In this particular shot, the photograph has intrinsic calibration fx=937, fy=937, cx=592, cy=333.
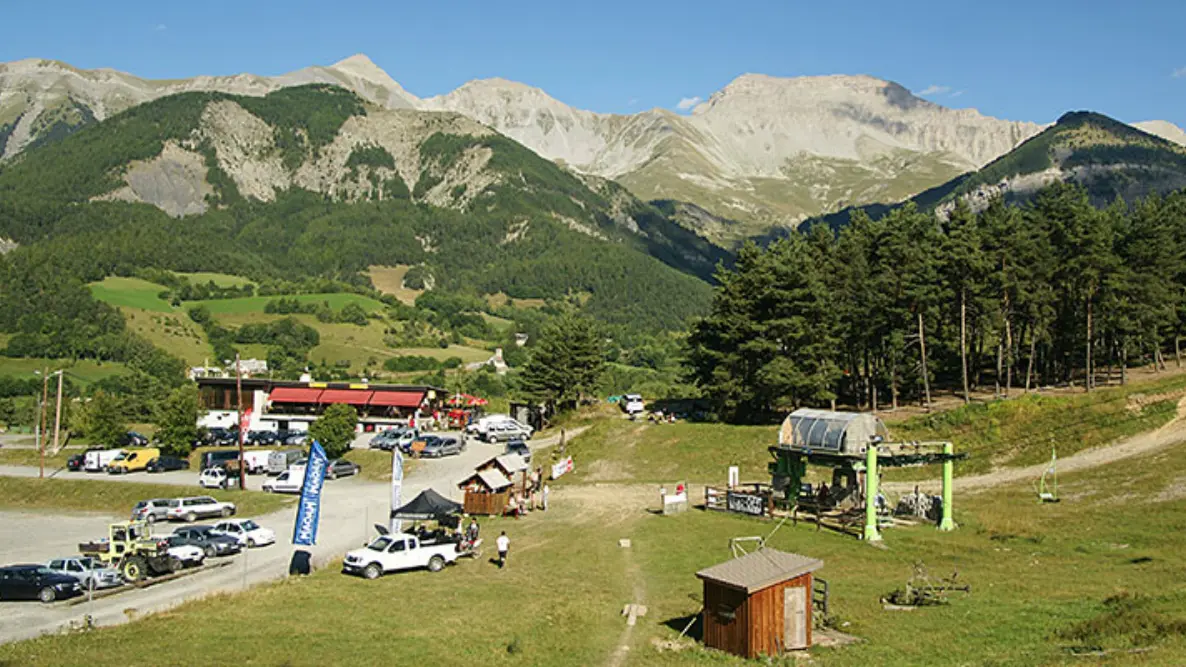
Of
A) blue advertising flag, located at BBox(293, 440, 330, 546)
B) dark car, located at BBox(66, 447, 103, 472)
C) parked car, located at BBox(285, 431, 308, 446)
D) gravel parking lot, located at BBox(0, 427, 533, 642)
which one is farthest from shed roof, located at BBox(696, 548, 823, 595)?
parked car, located at BBox(285, 431, 308, 446)

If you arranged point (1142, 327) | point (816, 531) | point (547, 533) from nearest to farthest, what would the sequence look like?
point (816, 531) < point (547, 533) < point (1142, 327)

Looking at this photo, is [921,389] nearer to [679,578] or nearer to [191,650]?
[679,578]

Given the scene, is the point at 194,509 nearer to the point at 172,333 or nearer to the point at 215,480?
the point at 215,480

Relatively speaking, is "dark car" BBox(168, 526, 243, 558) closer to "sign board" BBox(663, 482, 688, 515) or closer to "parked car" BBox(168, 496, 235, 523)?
"parked car" BBox(168, 496, 235, 523)

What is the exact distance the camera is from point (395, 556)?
38312 mm

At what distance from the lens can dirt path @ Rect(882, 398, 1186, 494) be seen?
53125mm

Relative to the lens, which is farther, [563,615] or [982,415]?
[982,415]

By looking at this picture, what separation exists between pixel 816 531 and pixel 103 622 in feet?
94.6

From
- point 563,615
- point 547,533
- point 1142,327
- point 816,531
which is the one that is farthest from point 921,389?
point 563,615

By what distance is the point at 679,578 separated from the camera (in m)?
34.9

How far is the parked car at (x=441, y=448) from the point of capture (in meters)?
78.8

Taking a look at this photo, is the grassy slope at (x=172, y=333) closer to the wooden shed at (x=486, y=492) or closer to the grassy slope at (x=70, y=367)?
the grassy slope at (x=70, y=367)

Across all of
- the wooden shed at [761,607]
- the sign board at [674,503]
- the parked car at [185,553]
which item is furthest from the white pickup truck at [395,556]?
the wooden shed at [761,607]

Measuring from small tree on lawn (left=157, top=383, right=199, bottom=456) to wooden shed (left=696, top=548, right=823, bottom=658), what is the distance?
69180mm
